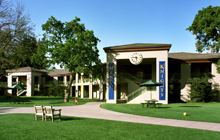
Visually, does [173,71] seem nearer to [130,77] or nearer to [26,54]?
[130,77]

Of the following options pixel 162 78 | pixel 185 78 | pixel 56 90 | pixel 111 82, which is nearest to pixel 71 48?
pixel 111 82

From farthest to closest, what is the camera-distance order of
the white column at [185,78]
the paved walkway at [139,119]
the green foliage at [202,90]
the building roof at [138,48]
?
the white column at [185,78] < the green foliage at [202,90] < the building roof at [138,48] < the paved walkway at [139,119]

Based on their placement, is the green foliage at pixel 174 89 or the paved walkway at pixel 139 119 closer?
the paved walkway at pixel 139 119

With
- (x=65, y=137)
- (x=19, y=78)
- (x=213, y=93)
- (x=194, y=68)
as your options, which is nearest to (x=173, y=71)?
(x=194, y=68)

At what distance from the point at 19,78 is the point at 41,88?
6692 mm

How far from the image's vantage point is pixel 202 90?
28.7 m

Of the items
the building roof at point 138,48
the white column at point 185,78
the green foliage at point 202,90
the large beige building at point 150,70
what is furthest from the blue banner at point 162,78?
the white column at point 185,78

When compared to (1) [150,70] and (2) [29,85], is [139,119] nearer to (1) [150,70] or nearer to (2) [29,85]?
(1) [150,70]

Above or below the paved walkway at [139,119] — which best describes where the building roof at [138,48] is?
above

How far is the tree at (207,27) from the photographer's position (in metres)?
30.5

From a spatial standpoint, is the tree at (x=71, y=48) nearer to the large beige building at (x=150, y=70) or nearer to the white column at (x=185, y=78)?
the large beige building at (x=150, y=70)

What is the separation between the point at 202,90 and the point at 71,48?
1879cm

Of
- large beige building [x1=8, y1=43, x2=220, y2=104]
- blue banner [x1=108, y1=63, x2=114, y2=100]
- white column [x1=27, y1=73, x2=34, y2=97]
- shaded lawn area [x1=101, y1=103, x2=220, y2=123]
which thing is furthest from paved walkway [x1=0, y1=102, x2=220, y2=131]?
white column [x1=27, y1=73, x2=34, y2=97]

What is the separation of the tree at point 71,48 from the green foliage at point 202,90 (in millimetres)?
13424
